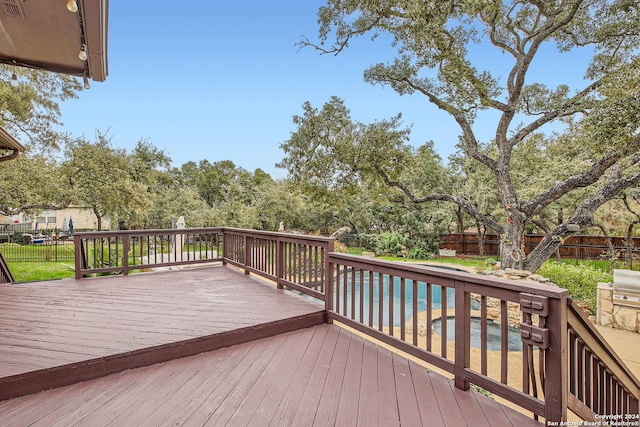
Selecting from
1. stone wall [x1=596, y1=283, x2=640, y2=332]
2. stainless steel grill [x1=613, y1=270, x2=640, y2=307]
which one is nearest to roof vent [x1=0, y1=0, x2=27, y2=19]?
stainless steel grill [x1=613, y1=270, x2=640, y2=307]

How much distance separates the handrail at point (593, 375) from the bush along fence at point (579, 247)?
1212 centimetres

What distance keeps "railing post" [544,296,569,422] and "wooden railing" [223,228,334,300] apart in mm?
2197

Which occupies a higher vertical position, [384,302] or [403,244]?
[403,244]

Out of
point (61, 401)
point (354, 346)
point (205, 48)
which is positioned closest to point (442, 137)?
point (205, 48)

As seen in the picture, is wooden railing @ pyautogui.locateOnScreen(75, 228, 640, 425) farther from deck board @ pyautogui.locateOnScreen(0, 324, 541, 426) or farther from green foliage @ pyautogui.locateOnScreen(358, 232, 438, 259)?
green foliage @ pyautogui.locateOnScreen(358, 232, 438, 259)

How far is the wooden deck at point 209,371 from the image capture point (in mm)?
1894

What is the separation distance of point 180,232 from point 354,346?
429 cm

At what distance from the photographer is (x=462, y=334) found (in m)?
2.15

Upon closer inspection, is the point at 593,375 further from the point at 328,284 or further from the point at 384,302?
the point at 384,302

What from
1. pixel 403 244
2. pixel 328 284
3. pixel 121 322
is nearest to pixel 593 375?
pixel 328 284

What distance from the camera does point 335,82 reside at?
13.8m

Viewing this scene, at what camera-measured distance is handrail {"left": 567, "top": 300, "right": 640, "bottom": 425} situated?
1816mm

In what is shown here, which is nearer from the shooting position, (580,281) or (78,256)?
(78,256)

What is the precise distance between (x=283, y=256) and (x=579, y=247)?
53.3ft
